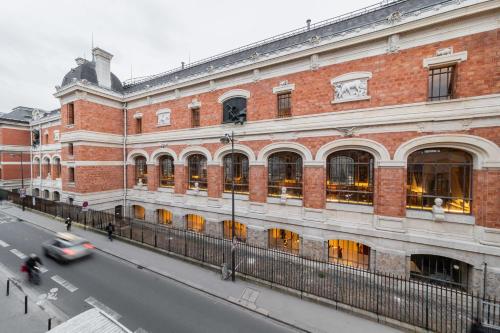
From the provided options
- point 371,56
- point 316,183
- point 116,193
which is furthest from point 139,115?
point 371,56

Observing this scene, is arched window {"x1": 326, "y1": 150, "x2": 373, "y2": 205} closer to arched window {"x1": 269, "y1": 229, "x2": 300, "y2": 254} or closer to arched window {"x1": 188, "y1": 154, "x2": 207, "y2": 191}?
arched window {"x1": 269, "y1": 229, "x2": 300, "y2": 254}

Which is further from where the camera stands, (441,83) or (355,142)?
(355,142)

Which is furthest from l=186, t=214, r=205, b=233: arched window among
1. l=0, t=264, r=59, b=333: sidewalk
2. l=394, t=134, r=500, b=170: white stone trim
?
l=394, t=134, r=500, b=170: white stone trim

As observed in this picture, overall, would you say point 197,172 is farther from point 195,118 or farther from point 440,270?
→ point 440,270

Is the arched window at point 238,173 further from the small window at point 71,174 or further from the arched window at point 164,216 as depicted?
the small window at point 71,174

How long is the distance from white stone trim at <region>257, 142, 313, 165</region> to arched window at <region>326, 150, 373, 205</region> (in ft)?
3.91

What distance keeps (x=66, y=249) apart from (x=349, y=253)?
48.7 feet

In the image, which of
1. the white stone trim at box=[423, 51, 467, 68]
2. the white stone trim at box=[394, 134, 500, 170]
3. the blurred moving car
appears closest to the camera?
the white stone trim at box=[394, 134, 500, 170]

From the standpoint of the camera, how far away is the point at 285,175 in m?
12.2

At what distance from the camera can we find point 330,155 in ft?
36.1

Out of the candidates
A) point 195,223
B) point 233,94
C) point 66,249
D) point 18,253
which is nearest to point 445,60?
point 233,94

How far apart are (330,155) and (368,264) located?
5861mm

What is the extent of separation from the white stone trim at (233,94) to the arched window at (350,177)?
21.7 feet

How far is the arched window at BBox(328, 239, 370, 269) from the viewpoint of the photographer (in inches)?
407
